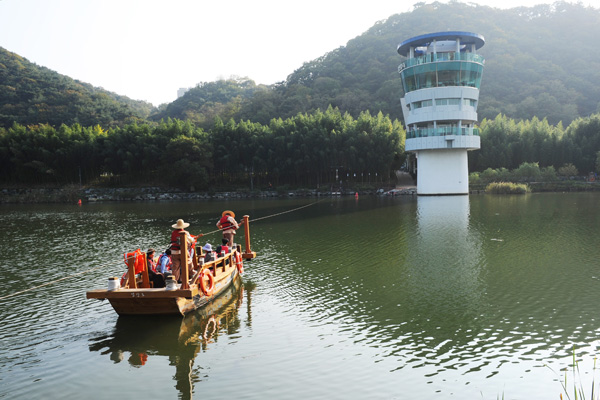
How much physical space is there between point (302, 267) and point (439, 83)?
34702 mm

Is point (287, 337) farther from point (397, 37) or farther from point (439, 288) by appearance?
point (397, 37)

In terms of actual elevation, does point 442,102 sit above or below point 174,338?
above

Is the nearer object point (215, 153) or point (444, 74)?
point (444, 74)

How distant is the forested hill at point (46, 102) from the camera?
3059 inches

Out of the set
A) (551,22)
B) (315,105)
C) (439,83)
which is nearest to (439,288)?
(439,83)

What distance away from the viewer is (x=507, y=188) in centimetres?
4791

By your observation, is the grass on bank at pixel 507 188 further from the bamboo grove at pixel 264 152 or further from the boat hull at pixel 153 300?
the boat hull at pixel 153 300

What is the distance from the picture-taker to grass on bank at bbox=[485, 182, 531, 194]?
47781mm

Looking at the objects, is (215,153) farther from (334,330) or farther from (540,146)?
(334,330)

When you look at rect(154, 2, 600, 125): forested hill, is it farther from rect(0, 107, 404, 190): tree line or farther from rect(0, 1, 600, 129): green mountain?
rect(0, 107, 404, 190): tree line

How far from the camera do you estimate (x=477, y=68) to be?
43000 millimetres

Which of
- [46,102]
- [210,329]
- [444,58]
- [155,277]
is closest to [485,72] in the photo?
[444,58]

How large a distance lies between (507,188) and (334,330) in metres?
45.0

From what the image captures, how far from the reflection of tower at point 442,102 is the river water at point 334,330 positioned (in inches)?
1117
